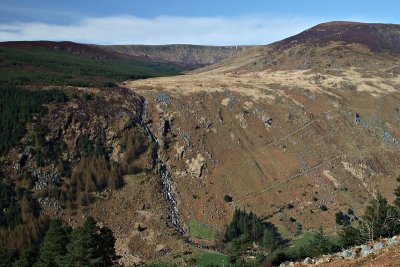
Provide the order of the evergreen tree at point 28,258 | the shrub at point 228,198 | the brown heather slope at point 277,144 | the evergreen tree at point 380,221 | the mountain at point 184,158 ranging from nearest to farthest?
the evergreen tree at point 380,221 < the evergreen tree at point 28,258 < the mountain at point 184,158 < the shrub at point 228,198 < the brown heather slope at point 277,144

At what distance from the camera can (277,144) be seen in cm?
→ 11081

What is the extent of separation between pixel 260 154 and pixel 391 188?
30252mm

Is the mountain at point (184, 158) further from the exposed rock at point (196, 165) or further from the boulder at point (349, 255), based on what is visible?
the boulder at point (349, 255)

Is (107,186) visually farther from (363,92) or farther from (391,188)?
(363,92)

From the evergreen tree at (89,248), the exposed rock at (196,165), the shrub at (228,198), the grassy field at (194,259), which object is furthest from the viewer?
the exposed rock at (196,165)

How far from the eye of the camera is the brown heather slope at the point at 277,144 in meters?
94.1

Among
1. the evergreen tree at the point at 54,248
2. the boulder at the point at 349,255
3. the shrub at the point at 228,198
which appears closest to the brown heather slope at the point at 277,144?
the shrub at the point at 228,198

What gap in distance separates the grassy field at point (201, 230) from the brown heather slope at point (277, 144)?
1.64 m

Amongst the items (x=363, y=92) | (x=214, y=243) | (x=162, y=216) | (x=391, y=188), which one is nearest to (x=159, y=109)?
(x=162, y=216)

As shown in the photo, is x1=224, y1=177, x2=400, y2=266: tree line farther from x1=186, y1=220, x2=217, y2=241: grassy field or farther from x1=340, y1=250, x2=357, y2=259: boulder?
x1=340, y1=250, x2=357, y2=259: boulder

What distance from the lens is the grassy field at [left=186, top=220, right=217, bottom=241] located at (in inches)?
3312

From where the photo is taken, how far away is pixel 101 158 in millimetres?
96688

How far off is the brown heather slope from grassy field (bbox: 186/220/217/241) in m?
1.64

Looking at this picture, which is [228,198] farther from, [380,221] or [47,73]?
[47,73]
